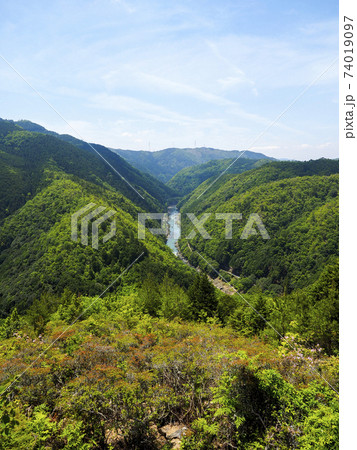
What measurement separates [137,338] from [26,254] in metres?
70.8

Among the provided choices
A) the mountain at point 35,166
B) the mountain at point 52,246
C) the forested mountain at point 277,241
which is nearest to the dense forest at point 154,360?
the mountain at point 52,246

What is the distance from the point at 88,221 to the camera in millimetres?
80375

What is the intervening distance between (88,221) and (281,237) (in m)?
67.9

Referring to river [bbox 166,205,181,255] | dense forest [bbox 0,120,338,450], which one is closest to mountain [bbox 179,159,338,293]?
river [bbox 166,205,181,255]

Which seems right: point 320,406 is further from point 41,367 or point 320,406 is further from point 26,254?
point 26,254

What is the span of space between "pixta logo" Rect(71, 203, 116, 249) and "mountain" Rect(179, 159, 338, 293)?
41.0 metres

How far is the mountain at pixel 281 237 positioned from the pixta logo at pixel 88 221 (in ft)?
134

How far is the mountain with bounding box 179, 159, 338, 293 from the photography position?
83875 mm

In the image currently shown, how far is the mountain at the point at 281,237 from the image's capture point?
83.9m

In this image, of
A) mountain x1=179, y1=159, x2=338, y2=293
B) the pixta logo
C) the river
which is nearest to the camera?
the pixta logo

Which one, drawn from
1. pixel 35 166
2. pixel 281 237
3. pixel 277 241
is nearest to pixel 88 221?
pixel 277 241

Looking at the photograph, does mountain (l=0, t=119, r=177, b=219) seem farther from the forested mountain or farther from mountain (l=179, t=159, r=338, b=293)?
mountain (l=179, t=159, r=338, b=293)

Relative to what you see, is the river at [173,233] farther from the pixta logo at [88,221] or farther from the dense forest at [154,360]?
the dense forest at [154,360]

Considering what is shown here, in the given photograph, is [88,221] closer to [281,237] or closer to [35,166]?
[281,237]
